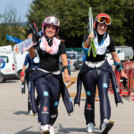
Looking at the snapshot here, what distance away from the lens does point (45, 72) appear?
6.31 metres

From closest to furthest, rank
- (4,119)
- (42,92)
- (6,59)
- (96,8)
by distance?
(42,92), (4,119), (6,59), (96,8)

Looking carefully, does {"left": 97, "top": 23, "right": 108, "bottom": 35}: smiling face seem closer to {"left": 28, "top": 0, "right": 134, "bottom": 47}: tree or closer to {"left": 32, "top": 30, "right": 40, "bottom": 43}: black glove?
{"left": 32, "top": 30, "right": 40, "bottom": 43}: black glove

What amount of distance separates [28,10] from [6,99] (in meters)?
46.2

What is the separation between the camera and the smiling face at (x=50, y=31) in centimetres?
635

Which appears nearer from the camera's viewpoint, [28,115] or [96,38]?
[96,38]

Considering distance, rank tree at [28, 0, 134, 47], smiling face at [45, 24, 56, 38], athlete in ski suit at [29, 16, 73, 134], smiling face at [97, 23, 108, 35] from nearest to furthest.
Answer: athlete in ski suit at [29, 16, 73, 134] < smiling face at [45, 24, 56, 38] < smiling face at [97, 23, 108, 35] < tree at [28, 0, 134, 47]

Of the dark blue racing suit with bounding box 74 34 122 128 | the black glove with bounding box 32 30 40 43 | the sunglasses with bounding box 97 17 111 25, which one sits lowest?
the dark blue racing suit with bounding box 74 34 122 128

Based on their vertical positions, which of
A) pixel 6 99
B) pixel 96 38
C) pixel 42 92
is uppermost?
pixel 96 38

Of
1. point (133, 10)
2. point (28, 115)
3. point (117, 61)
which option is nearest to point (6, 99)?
point (28, 115)

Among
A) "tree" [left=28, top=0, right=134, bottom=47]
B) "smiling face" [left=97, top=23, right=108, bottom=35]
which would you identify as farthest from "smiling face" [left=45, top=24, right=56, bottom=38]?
"tree" [left=28, top=0, right=134, bottom=47]

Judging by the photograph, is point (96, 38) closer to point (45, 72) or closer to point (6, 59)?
point (45, 72)

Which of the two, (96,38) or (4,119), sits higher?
(96,38)

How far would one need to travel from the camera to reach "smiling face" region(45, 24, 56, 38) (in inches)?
250

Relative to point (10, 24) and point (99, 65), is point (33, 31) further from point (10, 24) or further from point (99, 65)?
point (10, 24)
